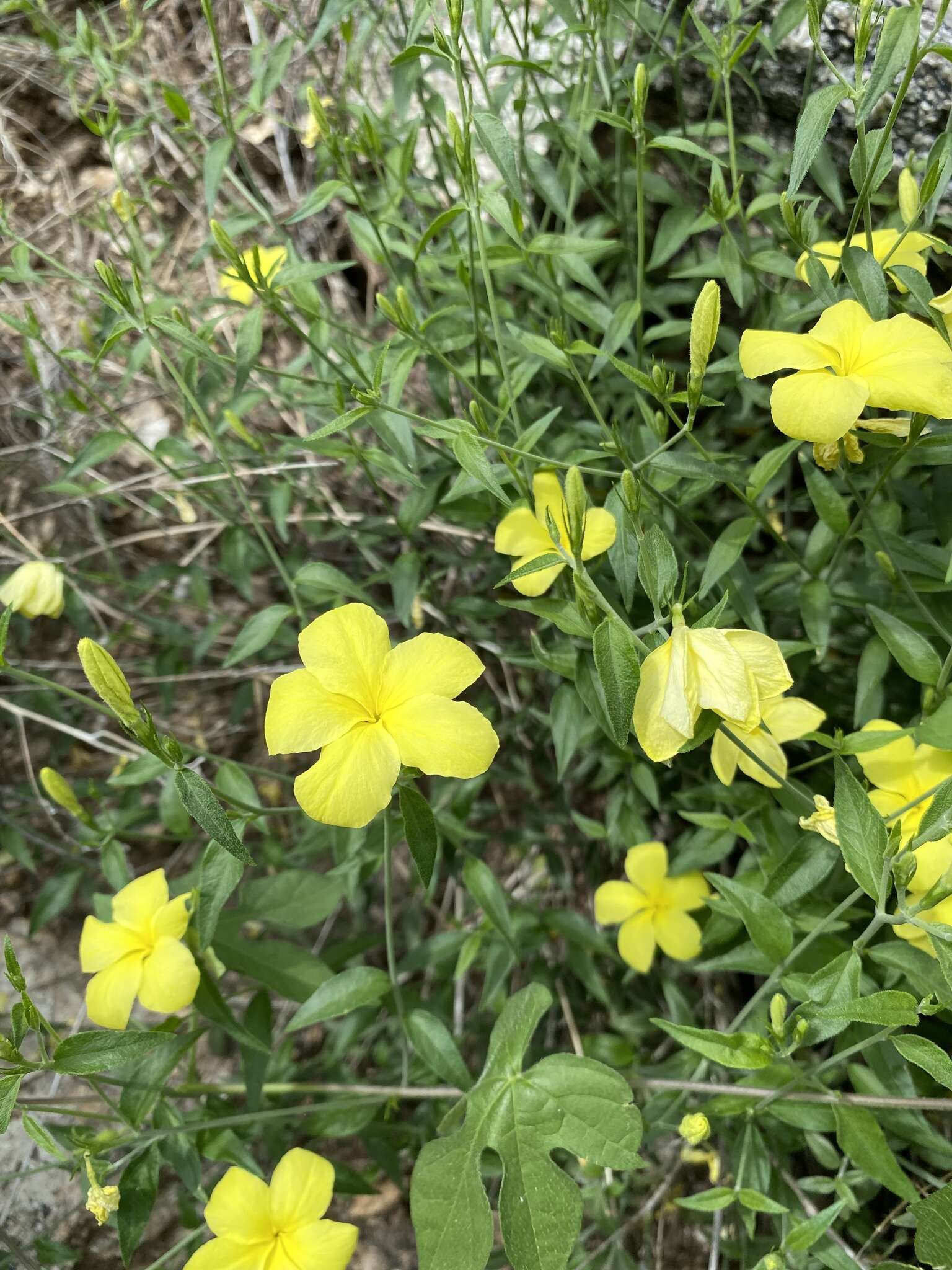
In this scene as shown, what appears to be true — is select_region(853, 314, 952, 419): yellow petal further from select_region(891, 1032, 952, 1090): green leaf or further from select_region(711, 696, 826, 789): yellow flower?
select_region(891, 1032, 952, 1090): green leaf

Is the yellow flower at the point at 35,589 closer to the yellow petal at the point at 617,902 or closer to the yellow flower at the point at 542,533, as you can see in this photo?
the yellow flower at the point at 542,533

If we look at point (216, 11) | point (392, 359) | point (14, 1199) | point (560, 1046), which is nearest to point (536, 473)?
point (392, 359)

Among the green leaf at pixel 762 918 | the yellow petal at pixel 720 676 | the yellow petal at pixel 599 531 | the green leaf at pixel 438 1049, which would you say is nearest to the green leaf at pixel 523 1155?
the green leaf at pixel 438 1049

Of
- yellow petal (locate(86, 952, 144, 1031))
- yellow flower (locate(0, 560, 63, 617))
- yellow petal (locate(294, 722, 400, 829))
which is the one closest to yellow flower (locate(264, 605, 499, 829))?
yellow petal (locate(294, 722, 400, 829))

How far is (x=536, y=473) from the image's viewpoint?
5.58 feet

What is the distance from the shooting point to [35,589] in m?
1.91

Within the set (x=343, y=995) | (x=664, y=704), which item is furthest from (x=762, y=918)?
(x=343, y=995)

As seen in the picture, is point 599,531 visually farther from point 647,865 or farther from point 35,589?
point 35,589

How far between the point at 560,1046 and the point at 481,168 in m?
2.38

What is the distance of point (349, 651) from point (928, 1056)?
88cm

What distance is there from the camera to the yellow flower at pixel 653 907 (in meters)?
1.78

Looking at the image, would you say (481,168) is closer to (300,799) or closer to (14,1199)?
(300,799)

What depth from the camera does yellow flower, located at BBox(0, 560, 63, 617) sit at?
1.89 metres

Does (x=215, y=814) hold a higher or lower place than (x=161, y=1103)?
higher
